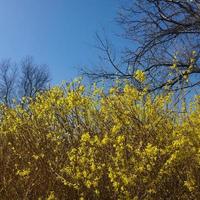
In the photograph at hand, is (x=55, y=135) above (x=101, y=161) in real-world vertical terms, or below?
above

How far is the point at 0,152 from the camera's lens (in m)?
4.58

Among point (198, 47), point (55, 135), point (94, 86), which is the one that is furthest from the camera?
point (198, 47)

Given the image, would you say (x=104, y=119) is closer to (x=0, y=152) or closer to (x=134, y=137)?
(x=134, y=137)

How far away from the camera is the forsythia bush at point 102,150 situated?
4.16 m

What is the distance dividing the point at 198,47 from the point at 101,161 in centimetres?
1079

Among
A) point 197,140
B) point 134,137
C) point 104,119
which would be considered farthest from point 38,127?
point 197,140

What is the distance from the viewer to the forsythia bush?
4.16 meters

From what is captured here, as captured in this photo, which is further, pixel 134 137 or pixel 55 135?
pixel 55 135

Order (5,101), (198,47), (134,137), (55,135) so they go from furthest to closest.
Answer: (198,47)
(5,101)
(55,135)
(134,137)

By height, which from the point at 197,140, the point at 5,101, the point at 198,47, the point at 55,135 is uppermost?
the point at 198,47

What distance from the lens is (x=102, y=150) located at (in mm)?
4336

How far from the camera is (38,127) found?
4852mm

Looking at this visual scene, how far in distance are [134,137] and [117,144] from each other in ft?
0.57

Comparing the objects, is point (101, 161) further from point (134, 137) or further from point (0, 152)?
point (0, 152)
